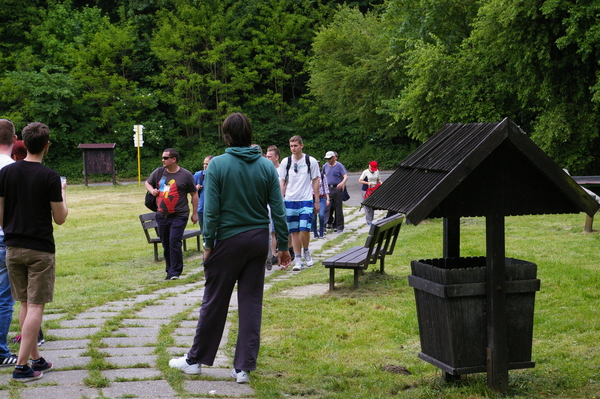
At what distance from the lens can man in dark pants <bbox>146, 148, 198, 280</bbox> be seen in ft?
35.0

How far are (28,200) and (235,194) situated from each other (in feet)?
5.08

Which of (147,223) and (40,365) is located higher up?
(147,223)

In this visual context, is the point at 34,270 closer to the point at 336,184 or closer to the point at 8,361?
the point at 8,361

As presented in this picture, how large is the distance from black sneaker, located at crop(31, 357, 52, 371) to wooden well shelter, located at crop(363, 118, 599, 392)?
289cm

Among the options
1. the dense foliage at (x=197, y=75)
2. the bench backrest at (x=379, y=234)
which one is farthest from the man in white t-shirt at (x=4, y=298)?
the dense foliage at (x=197, y=75)

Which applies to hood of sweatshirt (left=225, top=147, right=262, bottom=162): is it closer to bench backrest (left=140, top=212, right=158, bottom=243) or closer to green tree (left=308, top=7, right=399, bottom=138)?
bench backrest (left=140, top=212, right=158, bottom=243)

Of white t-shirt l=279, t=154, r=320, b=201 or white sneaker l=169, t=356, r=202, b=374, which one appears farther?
white t-shirt l=279, t=154, r=320, b=201

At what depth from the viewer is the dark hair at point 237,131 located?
5359 mm

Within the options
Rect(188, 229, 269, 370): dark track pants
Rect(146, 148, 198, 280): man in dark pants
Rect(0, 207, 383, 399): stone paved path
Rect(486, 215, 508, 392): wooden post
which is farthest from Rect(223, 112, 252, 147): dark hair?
Rect(146, 148, 198, 280): man in dark pants

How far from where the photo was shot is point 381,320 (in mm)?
7273

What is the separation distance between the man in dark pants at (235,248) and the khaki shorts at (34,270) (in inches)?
44.4

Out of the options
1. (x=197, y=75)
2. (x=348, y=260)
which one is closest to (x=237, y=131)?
(x=348, y=260)

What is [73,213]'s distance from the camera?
77.5 feet

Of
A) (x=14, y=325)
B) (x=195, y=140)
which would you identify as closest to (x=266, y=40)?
(x=195, y=140)
